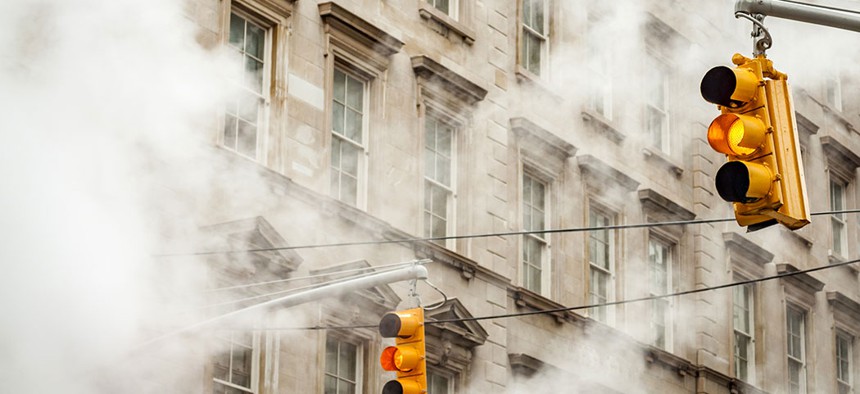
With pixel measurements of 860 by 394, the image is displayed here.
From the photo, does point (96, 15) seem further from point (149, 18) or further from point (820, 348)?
point (820, 348)

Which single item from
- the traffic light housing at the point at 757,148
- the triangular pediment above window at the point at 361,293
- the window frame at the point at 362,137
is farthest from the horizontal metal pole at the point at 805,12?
the window frame at the point at 362,137

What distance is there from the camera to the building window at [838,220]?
85.0 ft

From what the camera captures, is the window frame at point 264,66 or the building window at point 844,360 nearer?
the window frame at point 264,66

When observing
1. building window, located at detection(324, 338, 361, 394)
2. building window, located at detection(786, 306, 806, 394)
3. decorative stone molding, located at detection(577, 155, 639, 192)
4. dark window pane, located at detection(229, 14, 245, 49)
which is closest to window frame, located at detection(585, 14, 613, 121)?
decorative stone molding, located at detection(577, 155, 639, 192)

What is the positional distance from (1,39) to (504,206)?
749 centimetres

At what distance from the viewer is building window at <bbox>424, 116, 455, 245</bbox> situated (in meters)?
16.8

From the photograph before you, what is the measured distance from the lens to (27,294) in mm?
11234

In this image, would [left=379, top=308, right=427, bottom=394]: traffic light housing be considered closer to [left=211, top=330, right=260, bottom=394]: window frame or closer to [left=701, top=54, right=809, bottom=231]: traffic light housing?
[left=211, top=330, right=260, bottom=394]: window frame

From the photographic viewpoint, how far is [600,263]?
65.2 feet

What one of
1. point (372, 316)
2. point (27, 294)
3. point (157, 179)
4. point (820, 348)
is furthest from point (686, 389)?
point (27, 294)

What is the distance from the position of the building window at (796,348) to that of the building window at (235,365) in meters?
11.5

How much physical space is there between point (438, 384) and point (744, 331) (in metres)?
7.49

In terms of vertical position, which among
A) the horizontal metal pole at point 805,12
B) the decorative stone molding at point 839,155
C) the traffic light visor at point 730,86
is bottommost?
the traffic light visor at point 730,86

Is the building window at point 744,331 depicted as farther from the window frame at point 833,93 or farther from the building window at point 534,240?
the building window at point 534,240
